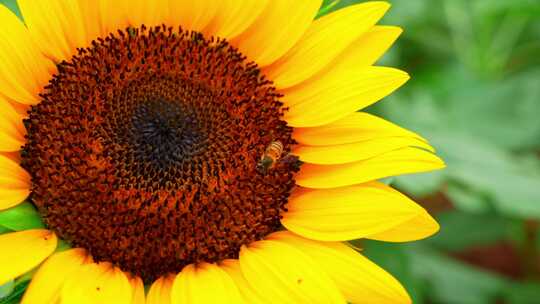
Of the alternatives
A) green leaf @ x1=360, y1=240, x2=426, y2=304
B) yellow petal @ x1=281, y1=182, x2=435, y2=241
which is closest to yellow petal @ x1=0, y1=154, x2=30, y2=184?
yellow petal @ x1=281, y1=182, x2=435, y2=241

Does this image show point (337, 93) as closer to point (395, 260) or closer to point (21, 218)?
point (21, 218)

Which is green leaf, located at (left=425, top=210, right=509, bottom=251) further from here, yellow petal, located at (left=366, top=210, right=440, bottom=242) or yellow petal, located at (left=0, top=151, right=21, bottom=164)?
yellow petal, located at (left=0, top=151, right=21, bottom=164)

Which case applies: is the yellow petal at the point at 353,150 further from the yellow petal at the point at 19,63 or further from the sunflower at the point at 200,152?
the yellow petal at the point at 19,63

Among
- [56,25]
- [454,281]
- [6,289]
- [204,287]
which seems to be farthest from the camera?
[454,281]

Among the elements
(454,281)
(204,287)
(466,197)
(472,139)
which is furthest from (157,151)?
(454,281)

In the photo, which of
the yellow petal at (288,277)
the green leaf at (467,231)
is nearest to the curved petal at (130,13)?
the yellow petal at (288,277)

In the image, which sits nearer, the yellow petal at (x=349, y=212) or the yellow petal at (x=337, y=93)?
the yellow petal at (x=349, y=212)
